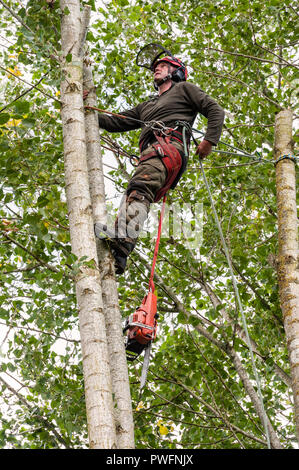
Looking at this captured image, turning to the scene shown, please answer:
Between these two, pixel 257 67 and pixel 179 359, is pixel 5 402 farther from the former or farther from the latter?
pixel 257 67

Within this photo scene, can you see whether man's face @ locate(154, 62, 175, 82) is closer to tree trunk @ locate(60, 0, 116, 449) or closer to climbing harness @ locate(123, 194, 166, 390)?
tree trunk @ locate(60, 0, 116, 449)

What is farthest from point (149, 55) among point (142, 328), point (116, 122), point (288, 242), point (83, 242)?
point (83, 242)

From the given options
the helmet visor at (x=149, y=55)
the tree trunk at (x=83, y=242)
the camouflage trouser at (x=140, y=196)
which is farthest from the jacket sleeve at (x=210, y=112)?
the tree trunk at (x=83, y=242)

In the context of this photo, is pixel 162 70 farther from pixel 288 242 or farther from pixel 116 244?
pixel 116 244

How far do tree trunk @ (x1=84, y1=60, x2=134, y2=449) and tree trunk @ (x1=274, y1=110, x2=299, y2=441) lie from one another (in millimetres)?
1649

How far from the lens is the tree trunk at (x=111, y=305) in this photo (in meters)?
3.18

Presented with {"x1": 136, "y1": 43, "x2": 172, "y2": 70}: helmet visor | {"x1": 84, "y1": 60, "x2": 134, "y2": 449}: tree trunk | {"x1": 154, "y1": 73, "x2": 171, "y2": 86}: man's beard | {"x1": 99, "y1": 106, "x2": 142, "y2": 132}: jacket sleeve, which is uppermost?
{"x1": 136, "y1": 43, "x2": 172, "y2": 70}: helmet visor

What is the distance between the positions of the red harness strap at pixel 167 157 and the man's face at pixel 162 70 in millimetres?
774

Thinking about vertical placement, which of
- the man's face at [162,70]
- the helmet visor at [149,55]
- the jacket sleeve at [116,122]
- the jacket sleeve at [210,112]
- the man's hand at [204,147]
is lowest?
the man's hand at [204,147]

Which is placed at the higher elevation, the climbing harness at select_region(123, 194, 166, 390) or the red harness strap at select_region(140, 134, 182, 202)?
the red harness strap at select_region(140, 134, 182, 202)

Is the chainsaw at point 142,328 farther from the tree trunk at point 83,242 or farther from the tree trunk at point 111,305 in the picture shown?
the tree trunk at point 83,242

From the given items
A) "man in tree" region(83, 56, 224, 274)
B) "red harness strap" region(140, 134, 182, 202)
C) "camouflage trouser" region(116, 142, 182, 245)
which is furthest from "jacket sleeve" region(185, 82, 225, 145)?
"camouflage trouser" region(116, 142, 182, 245)

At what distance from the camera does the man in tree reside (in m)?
4.31

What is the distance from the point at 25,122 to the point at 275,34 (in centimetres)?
428
